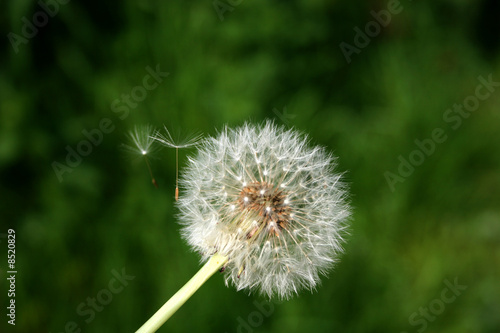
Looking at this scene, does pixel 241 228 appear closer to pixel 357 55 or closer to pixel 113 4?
pixel 113 4

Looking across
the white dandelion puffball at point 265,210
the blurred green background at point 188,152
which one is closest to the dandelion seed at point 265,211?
the white dandelion puffball at point 265,210

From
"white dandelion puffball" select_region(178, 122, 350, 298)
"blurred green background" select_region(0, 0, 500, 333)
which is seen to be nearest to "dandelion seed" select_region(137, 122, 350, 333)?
"white dandelion puffball" select_region(178, 122, 350, 298)

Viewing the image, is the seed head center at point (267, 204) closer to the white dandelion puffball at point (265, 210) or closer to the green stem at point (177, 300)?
the white dandelion puffball at point (265, 210)

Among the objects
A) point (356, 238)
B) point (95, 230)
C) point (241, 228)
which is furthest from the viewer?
point (356, 238)

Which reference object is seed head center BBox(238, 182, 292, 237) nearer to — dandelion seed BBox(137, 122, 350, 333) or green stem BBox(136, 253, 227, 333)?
dandelion seed BBox(137, 122, 350, 333)

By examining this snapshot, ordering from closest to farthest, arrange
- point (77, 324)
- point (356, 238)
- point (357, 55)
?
1. point (77, 324)
2. point (356, 238)
3. point (357, 55)

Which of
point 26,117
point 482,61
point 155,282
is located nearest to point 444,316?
point 155,282
